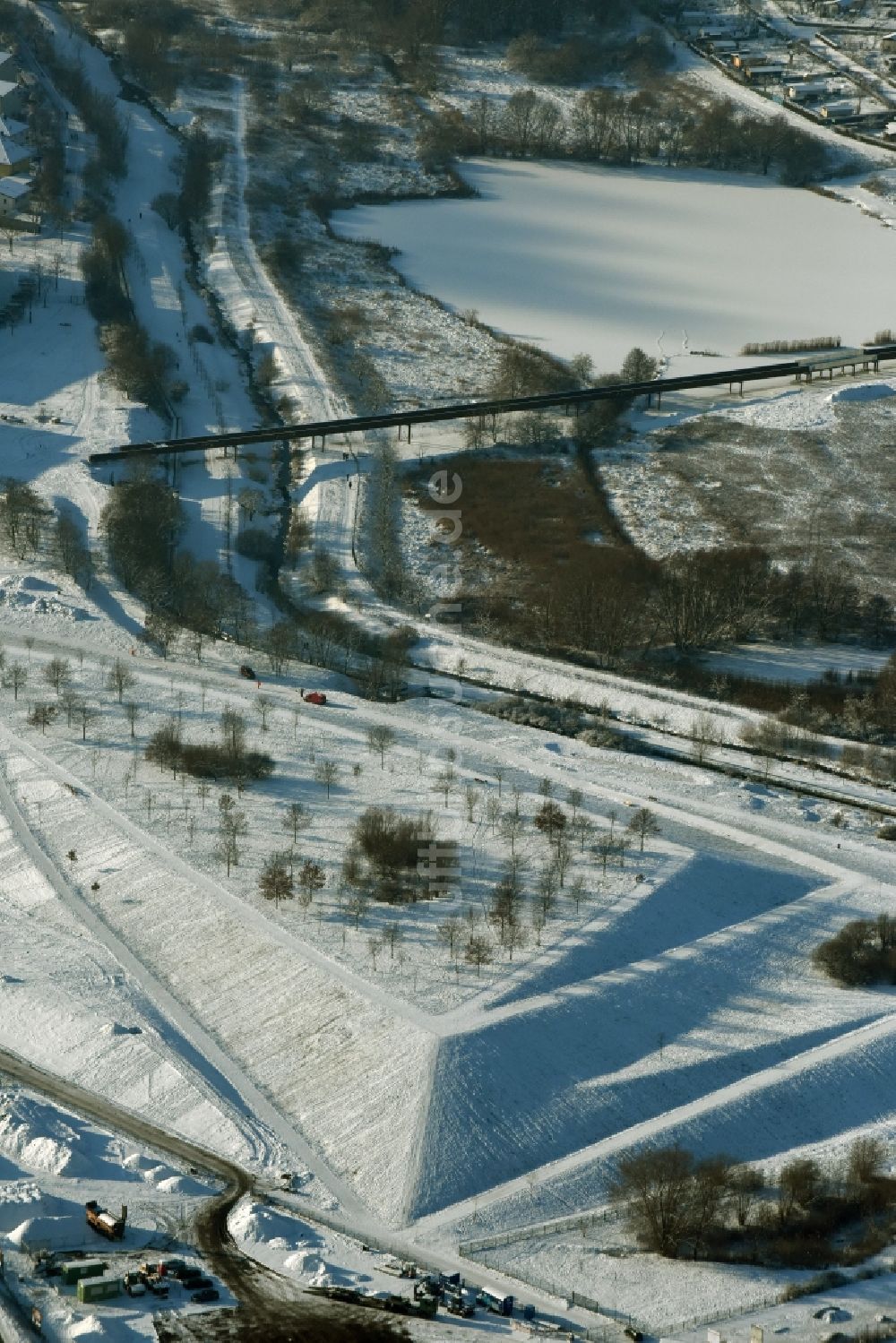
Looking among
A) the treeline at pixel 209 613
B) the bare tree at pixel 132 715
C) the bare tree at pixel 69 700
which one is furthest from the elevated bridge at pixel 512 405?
the bare tree at pixel 132 715

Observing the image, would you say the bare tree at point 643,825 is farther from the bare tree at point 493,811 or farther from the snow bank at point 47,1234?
the snow bank at point 47,1234

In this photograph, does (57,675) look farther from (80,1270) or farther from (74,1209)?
(80,1270)

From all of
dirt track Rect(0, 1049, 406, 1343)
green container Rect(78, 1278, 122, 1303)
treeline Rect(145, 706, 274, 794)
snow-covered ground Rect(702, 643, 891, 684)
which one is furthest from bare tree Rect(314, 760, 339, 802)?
green container Rect(78, 1278, 122, 1303)

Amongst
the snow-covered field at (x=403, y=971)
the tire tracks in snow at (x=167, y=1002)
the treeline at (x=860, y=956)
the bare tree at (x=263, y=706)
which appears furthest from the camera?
the bare tree at (x=263, y=706)

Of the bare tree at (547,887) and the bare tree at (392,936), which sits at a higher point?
the bare tree at (547,887)

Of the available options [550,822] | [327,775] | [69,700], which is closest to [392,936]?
[550,822]

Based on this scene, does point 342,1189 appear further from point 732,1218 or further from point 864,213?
point 864,213
